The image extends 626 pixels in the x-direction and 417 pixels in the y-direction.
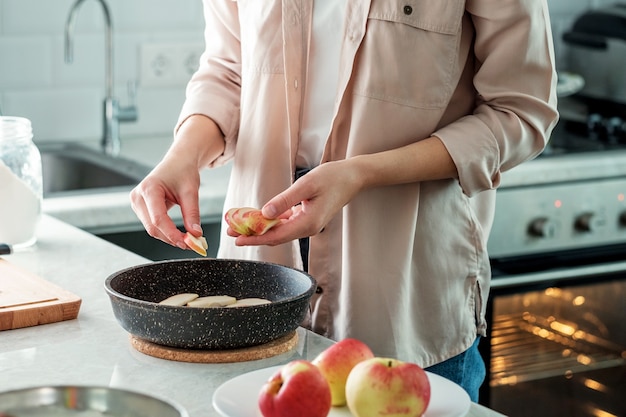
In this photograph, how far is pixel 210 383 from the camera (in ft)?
3.61

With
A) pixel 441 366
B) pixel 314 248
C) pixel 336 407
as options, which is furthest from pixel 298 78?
pixel 336 407

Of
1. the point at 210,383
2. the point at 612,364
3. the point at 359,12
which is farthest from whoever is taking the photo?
the point at 612,364

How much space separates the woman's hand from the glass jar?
50 centimetres

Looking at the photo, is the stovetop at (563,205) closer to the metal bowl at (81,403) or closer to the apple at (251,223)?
the apple at (251,223)

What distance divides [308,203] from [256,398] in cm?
34

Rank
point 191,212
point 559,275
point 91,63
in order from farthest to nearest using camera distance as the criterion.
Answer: point 91,63 → point 559,275 → point 191,212

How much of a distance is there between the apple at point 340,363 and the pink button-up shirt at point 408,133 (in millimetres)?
408

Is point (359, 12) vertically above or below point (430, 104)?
above

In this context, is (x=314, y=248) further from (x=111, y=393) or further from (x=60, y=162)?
(x=60, y=162)

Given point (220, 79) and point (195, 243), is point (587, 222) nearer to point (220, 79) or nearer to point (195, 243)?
point (220, 79)

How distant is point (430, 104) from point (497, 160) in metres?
0.12

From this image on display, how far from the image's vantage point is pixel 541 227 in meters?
2.46

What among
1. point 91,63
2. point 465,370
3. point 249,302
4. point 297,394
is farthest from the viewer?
point 91,63

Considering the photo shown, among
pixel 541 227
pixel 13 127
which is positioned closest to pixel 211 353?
pixel 13 127
